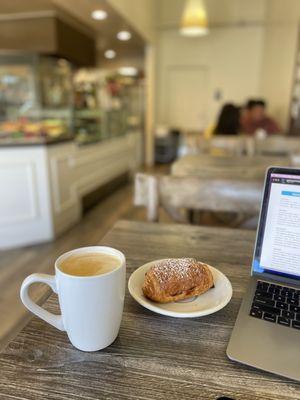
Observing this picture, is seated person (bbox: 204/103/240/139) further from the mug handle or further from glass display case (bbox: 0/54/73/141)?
the mug handle

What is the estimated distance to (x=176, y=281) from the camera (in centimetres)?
58

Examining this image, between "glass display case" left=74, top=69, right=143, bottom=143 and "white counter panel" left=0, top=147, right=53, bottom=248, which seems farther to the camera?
"glass display case" left=74, top=69, right=143, bottom=143

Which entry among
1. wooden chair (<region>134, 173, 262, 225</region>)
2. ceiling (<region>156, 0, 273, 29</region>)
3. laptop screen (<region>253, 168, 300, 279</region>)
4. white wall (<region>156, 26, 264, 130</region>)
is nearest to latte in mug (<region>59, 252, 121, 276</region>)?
laptop screen (<region>253, 168, 300, 279</region>)

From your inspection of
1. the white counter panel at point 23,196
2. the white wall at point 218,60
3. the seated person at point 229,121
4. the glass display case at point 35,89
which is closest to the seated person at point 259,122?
the seated person at point 229,121

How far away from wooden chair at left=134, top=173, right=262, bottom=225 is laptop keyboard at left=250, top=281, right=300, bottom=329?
0.55 metres

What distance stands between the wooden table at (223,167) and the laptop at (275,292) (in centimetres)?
110

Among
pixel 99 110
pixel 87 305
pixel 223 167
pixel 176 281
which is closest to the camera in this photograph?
pixel 87 305

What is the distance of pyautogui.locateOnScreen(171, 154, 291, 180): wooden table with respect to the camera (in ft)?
6.45

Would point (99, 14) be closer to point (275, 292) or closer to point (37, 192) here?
point (37, 192)

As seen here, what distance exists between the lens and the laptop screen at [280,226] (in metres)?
0.65

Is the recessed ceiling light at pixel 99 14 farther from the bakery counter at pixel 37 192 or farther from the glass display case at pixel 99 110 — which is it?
the bakery counter at pixel 37 192

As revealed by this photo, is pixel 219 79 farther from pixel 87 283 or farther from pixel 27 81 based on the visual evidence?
pixel 87 283

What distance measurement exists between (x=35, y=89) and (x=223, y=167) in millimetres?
3162

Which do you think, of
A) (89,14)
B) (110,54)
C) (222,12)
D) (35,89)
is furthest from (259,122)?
(110,54)
